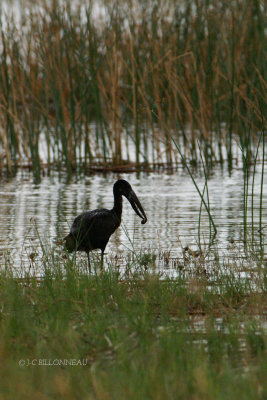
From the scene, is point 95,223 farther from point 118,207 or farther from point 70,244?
point 118,207

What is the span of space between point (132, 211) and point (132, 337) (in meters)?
4.87

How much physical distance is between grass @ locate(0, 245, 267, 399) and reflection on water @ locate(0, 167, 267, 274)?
1.06 meters

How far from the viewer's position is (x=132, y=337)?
329cm

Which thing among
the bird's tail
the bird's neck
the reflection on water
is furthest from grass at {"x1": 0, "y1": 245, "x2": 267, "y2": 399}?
the bird's neck

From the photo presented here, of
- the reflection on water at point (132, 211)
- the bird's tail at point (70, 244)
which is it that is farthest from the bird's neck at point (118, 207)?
the bird's tail at point (70, 244)

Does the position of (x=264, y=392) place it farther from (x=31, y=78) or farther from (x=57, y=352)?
(x=31, y=78)

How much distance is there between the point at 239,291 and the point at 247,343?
0.93 meters

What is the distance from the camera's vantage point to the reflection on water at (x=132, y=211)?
6148 mm

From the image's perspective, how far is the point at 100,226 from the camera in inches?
213

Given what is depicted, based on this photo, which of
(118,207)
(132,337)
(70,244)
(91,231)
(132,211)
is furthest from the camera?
(132,211)

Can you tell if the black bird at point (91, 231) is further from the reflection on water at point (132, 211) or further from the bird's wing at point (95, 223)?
the reflection on water at point (132, 211)

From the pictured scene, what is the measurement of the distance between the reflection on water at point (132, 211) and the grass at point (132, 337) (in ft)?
3.47

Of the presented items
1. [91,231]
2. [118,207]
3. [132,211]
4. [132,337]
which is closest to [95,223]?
[91,231]

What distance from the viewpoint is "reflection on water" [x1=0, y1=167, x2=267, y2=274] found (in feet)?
20.2
